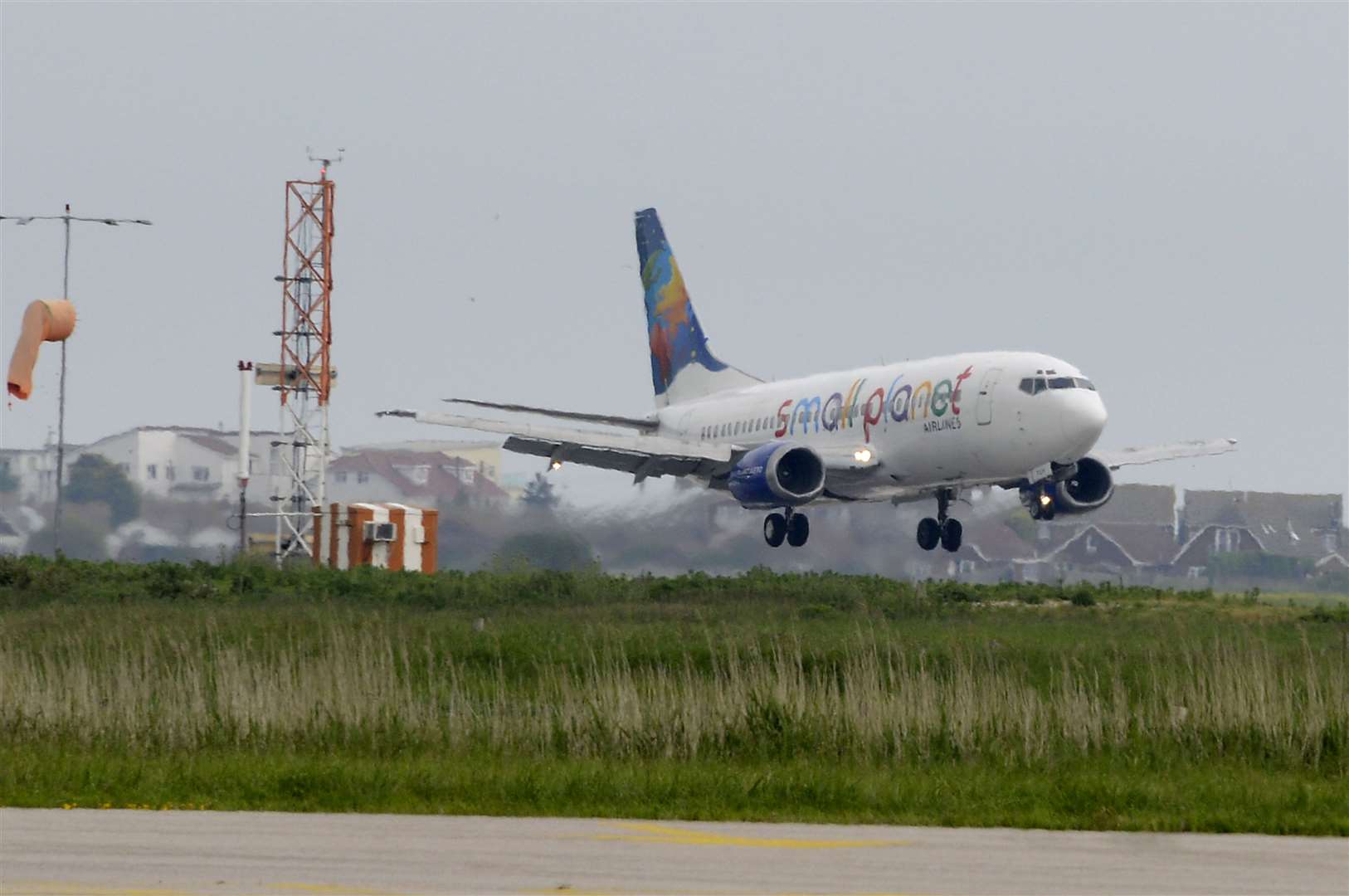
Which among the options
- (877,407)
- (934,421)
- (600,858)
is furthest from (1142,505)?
(600,858)

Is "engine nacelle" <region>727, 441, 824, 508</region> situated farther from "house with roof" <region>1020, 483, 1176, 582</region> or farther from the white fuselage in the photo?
"house with roof" <region>1020, 483, 1176, 582</region>

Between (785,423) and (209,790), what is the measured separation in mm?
31912

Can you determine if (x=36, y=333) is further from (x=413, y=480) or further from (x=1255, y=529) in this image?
(x=1255, y=529)

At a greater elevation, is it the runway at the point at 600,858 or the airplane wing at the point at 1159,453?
the airplane wing at the point at 1159,453

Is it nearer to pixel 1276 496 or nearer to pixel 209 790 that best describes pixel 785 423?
pixel 1276 496

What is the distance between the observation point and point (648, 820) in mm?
15625

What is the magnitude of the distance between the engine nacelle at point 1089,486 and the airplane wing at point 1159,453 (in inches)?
30.0

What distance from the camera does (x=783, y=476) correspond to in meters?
44.8

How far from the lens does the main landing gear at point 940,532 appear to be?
46.9 meters

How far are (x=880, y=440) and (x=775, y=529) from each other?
18.0 ft

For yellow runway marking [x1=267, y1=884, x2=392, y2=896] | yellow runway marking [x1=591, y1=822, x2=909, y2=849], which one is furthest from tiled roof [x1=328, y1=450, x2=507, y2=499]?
yellow runway marking [x1=267, y1=884, x2=392, y2=896]

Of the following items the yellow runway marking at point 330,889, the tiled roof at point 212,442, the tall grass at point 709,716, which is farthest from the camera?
the tiled roof at point 212,442

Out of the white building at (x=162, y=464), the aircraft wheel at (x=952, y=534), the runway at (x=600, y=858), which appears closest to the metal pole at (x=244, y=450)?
the white building at (x=162, y=464)

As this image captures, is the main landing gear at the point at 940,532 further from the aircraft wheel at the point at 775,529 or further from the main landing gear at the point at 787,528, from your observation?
the aircraft wheel at the point at 775,529
